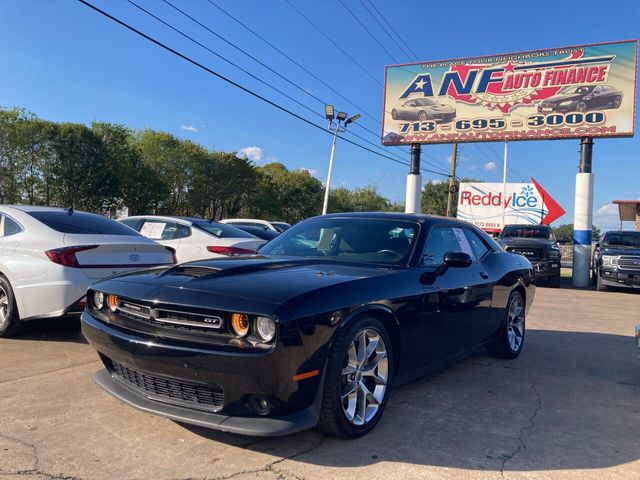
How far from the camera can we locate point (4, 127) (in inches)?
1105

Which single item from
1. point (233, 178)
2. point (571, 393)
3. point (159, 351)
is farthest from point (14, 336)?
point (233, 178)

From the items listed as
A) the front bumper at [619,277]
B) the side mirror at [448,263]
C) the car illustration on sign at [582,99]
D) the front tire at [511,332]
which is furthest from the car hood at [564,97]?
the side mirror at [448,263]

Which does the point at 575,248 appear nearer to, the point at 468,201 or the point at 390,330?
the point at 468,201

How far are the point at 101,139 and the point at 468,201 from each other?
22.5m

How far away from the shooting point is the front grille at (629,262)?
13.2 metres

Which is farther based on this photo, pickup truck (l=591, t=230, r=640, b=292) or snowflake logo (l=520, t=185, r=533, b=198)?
snowflake logo (l=520, t=185, r=533, b=198)

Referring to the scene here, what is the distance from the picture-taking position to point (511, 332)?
571 cm

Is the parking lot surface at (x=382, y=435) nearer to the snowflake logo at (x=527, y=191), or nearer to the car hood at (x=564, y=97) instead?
the car hood at (x=564, y=97)

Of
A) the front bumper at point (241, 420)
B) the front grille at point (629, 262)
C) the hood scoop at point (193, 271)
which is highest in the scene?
the front grille at point (629, 262)

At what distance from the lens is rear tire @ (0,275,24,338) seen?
17.6 ft

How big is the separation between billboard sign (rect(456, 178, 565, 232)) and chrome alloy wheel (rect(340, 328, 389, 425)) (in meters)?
21.6

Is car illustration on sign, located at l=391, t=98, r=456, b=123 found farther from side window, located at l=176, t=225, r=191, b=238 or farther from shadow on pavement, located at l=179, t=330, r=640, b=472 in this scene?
shadow on pavement, located at l=179, t=330, r=640, b=472

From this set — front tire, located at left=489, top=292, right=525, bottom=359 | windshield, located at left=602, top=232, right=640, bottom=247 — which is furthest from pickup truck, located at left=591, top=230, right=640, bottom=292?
front tire, located at left=489, top=292, right=525, bottom=359

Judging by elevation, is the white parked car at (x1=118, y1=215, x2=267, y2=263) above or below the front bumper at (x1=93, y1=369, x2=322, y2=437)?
above
